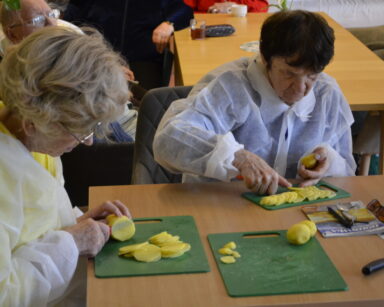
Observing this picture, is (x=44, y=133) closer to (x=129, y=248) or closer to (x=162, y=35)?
(x=129, y=248)

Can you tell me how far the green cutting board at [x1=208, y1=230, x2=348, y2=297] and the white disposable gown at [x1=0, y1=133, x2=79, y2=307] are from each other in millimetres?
342

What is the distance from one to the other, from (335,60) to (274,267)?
6.66 ft

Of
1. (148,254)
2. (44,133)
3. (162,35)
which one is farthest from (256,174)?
(162,35)

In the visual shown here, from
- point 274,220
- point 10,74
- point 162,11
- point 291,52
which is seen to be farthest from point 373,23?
point 10,74

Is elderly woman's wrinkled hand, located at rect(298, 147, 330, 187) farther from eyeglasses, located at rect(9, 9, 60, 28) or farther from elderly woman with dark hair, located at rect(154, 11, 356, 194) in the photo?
eyeglasses, located at rect(9, 9, 60, 28)

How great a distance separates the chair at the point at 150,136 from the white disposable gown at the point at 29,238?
29.7 inches

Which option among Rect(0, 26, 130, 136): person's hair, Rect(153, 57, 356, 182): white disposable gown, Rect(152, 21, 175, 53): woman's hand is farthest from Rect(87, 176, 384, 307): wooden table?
Rect(152, 21, 175, 53): woman's hand

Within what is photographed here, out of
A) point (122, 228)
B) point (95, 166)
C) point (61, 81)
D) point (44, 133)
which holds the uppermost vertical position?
point (61, 81)

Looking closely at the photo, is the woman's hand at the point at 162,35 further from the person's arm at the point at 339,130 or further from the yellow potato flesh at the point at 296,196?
the yellow potato flesh at the point at 296,196

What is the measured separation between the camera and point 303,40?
1.89 m

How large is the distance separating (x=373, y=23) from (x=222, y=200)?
14.2ft

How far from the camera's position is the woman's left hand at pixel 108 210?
5.46 ft

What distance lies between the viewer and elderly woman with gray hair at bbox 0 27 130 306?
1.38 m

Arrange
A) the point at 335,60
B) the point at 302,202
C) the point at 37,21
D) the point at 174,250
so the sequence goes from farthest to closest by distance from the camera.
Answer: the point at 335,60 → the point at 37,21 → the point at 302,202 → the point at 174,250
